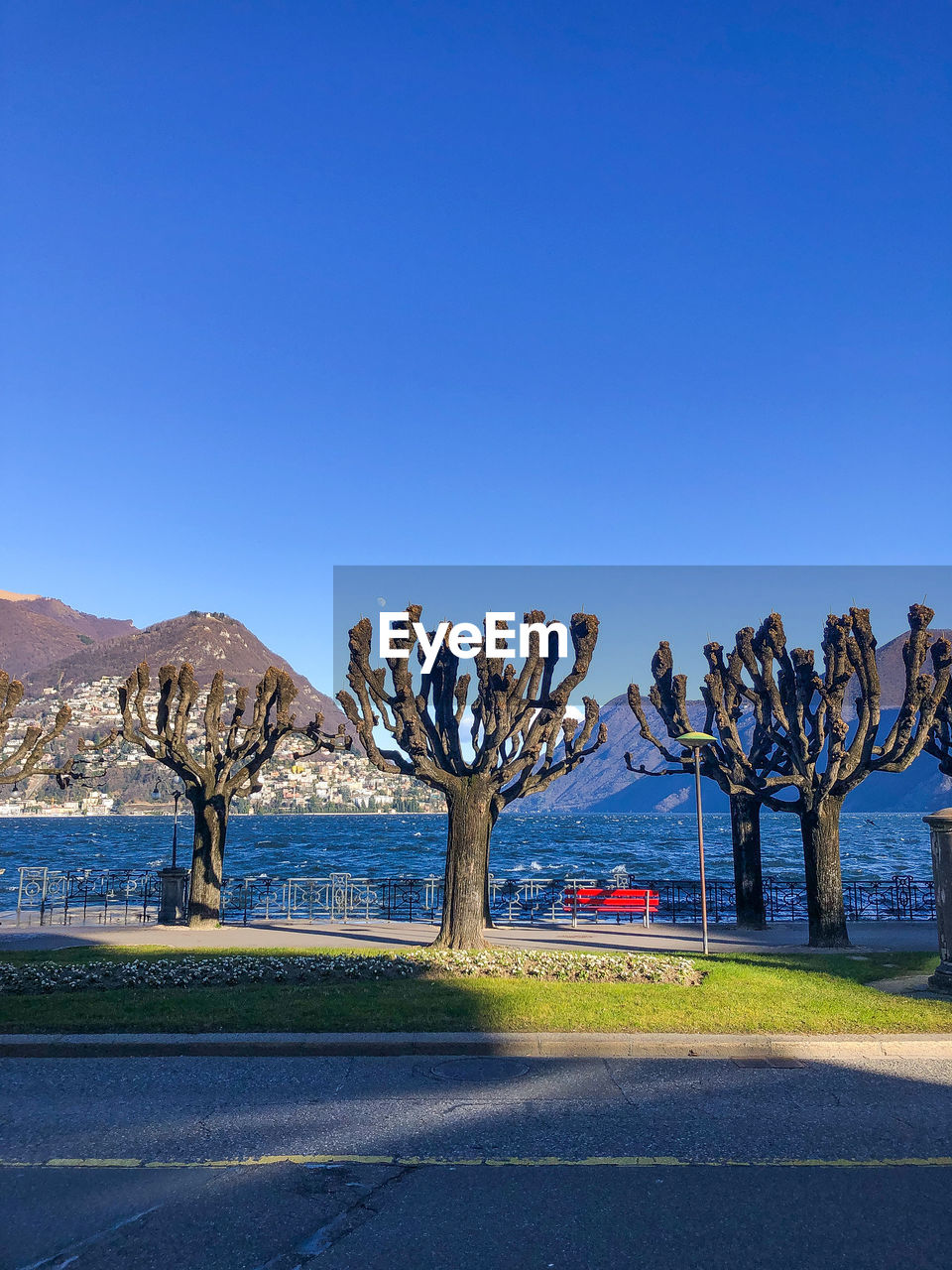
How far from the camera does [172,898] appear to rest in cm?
2369

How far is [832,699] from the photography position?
19953mm

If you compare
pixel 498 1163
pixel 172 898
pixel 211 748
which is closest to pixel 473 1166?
pixel 498 1163

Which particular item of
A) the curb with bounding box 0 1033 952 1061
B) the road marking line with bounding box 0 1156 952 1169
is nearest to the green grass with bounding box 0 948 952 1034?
the curb with bounding box 0 1033 952 1061

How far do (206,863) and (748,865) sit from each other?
13.6 metres

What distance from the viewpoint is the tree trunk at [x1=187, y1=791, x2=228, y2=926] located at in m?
22.8

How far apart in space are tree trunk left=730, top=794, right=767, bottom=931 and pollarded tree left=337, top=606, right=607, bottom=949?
19.1 ft

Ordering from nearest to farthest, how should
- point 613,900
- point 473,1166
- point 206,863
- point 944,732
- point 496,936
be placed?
point 473,1166, point 496,936, point 206,863, point 944,732, point 613,900

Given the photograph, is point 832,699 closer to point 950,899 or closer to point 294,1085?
point 950,899

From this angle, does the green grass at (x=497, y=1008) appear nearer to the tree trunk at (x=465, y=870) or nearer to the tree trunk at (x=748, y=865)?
the tree trunk at (x=465, y=870)

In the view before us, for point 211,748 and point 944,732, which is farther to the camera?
point 944,732

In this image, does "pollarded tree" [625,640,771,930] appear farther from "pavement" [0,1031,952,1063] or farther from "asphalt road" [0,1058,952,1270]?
"asphalt road" [0,1058,952,1270]

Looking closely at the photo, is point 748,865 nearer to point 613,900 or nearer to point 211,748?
point 613,900

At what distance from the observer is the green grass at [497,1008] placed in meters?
10.6

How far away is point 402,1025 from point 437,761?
8.90m
